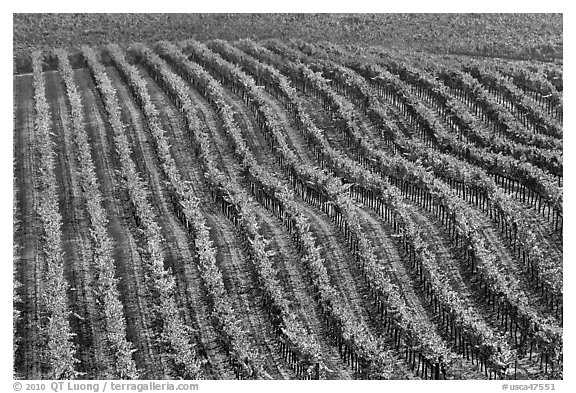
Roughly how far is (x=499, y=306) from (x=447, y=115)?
636 inches

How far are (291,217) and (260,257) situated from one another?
3408mm

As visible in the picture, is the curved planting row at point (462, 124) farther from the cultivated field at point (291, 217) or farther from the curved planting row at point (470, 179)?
the curved planting row at point (470, 179)

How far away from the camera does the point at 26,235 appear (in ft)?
134

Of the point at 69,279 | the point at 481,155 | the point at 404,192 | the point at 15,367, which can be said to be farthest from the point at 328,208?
the point at 15,367

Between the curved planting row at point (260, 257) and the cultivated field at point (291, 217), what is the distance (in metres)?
0.09

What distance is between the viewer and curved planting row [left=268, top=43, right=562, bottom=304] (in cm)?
3672

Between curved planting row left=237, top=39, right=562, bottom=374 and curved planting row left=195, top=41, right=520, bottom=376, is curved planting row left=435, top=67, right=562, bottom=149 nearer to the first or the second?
curved planting row left=237, top=39, right=562, bottom=374

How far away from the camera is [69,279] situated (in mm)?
38094

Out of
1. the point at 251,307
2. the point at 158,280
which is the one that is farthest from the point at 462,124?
the point at 158,280

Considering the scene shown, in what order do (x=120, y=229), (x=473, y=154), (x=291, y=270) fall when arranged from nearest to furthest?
(x=291, y=270), (x=120, y=229), (x=473, y=154)

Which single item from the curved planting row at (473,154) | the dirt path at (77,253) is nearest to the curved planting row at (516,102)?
the curved planting row at (473,154)

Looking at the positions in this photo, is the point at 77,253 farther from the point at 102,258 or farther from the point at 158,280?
the point at 158,280

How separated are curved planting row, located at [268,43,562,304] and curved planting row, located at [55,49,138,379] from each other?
1143 centimetres

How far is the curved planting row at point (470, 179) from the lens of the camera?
120ft
